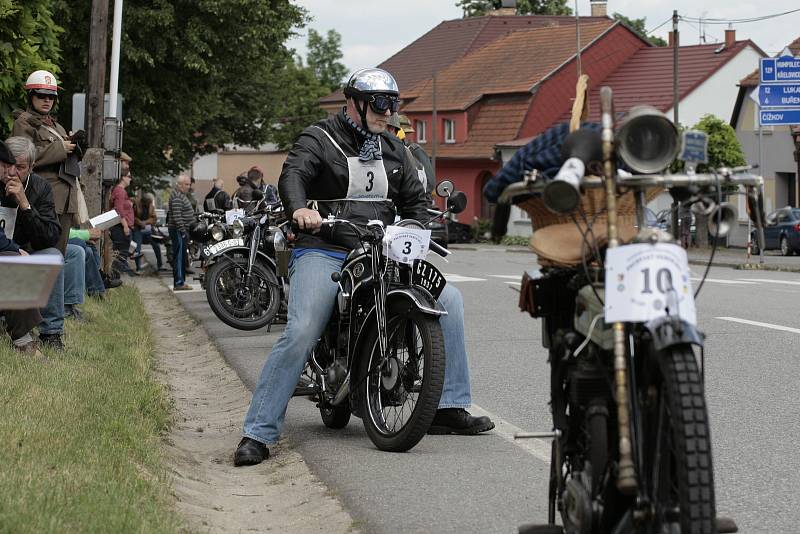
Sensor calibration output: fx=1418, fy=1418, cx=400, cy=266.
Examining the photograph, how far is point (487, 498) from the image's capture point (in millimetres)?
5957

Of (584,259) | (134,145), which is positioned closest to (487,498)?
(584,259)

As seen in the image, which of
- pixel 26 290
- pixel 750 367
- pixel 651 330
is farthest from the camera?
pixel 750 367

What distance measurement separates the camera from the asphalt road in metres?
5.71

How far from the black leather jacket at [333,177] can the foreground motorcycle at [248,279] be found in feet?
21.3

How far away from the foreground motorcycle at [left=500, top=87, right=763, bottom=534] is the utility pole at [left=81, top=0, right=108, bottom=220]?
1553 cm

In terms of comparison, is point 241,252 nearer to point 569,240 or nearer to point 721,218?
point 569,240

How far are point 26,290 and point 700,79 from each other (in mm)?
61544

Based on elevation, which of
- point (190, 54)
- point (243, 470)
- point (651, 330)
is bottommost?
point (243, 470)

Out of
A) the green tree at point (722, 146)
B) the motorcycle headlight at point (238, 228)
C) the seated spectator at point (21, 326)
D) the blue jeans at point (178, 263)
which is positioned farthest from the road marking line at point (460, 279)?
the green tree at point (722, 146)

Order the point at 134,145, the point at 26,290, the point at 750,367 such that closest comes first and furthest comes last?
the point at 26,290
the point at 750,367
the point at 134,145

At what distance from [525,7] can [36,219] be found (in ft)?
292

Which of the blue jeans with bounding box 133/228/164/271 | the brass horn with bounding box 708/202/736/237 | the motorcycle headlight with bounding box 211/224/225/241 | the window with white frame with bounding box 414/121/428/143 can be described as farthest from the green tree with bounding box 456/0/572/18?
the brass horn with bounding box 708/202/736/237

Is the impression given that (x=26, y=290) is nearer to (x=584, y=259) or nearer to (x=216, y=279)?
(x=584, y=259)

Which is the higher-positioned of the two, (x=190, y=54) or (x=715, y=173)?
(x=190, y=54)
